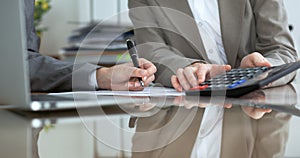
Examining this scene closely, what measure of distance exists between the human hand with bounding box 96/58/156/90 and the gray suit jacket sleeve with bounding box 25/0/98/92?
26mm

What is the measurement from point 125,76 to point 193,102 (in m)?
0.17

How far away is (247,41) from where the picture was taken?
112 cm

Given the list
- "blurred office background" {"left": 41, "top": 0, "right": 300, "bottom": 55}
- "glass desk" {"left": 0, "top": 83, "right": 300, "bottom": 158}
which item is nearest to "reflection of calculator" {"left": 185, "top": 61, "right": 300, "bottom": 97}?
"glass desk" {"left": 0, "top": 83, "right": 300, "bottom": 158}

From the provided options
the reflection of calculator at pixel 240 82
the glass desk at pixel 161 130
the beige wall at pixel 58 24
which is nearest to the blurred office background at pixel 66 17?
the beige wall at pixel 58 24

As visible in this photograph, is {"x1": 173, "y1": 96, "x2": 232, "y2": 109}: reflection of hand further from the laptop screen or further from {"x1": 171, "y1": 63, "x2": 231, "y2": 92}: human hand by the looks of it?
the laptop screen

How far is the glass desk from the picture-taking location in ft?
1.15

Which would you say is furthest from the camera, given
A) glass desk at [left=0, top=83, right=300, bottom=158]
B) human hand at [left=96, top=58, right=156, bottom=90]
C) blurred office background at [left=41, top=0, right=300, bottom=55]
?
blurred office background at [left=41, top=0, right=300, bottom=55]

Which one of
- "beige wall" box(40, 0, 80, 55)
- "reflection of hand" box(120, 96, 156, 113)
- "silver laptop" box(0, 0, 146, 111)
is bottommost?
"beige wall" box(40, 0, 80, 55)

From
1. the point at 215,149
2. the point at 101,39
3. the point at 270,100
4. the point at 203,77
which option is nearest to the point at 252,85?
the point at 270,100

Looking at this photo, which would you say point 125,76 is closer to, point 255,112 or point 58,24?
point 255,112

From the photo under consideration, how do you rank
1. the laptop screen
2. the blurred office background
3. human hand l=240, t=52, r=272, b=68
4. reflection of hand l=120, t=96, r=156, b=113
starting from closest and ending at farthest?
the laptop screen, reflection of hand l=120, t=96, r=156, b=113, human hand l=240, t=52, r=272, b=68, the blurred office background

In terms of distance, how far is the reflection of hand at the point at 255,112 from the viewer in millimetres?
513

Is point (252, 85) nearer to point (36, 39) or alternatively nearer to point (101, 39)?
point (36, 39)

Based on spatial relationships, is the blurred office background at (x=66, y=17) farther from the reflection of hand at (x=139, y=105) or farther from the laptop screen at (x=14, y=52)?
the laptop screen at (x=14, y=52)
